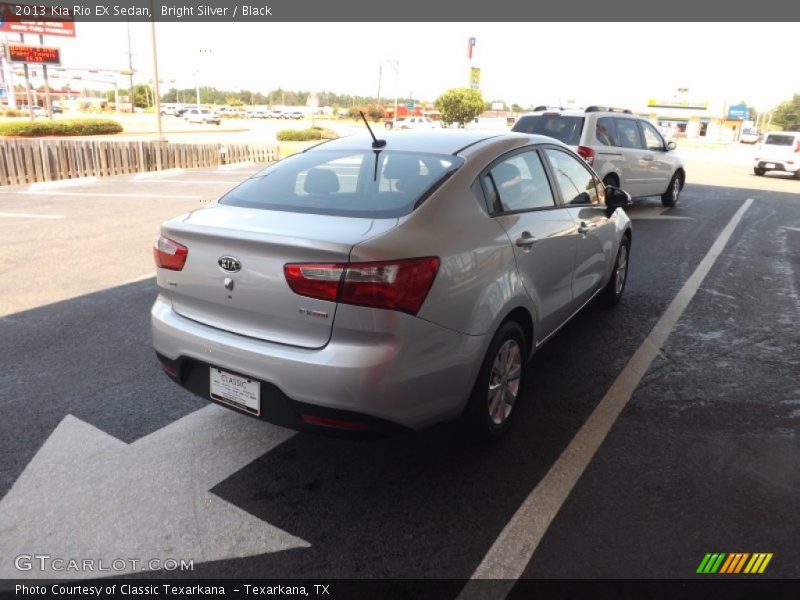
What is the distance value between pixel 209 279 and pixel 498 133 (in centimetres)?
212

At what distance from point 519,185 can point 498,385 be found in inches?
47.0

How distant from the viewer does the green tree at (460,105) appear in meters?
57.2

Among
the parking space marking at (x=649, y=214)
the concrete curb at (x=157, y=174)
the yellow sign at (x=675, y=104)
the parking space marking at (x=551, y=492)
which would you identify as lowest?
the concrete curb at (x=157, y=174)

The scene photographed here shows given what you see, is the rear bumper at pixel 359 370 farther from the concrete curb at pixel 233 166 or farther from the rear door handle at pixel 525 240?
the concrete curb at pixel 233 166

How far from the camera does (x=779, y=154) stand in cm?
2108

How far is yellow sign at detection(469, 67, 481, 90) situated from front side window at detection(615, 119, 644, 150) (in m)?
74.4

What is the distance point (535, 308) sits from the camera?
353 cm

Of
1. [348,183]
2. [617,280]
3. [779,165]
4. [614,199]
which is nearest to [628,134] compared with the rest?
[617,280]

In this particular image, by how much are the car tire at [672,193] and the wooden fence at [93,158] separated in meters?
14.8

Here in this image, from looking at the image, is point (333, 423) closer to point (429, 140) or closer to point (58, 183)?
point (429, 140)

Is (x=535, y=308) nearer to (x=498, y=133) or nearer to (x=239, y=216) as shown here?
(x=498, y=133)

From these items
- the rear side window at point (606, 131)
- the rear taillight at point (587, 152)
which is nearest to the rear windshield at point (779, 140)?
the rear side window at point (606, 131)

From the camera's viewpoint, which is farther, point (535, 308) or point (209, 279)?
point (535, 308)

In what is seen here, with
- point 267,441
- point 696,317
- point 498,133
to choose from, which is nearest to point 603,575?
point 267,441
